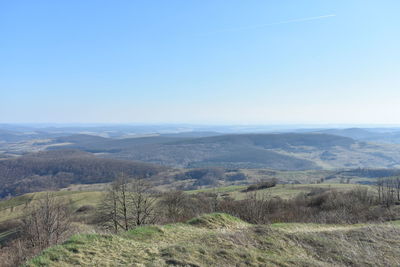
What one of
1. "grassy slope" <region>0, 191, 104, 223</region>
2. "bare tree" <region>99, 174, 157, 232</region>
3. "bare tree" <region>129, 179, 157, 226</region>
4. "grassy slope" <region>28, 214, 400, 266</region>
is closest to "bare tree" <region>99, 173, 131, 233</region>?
"bare tree" <region>99, 174, 157, 232</region>

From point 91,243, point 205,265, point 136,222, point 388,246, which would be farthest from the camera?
point 136,222

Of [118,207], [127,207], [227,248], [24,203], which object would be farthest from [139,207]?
[24,203]

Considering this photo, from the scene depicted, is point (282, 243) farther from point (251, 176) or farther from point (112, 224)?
point (251, 176)

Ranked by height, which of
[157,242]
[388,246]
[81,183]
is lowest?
[81,183]

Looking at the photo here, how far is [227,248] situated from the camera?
44.7ft

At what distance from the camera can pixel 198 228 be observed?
1866 cm

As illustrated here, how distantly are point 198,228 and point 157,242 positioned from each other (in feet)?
15.1

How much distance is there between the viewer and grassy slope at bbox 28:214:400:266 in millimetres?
11727

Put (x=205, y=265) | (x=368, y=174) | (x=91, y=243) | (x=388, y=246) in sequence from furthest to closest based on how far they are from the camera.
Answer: (x=368, y=174), (x=388, y=246), (x=91, y=243), (x=205, y=265)

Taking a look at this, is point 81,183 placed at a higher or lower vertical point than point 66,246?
lower

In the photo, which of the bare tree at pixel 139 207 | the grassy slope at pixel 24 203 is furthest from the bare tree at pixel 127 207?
the grassy slope at pixel 24 203

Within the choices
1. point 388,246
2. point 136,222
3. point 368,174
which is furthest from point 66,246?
point 368,174

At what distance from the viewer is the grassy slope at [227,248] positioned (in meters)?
11.7

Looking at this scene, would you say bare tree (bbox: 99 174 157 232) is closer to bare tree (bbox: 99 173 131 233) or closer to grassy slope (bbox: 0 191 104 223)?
bare tree (bbox: 99 173 131 233)
